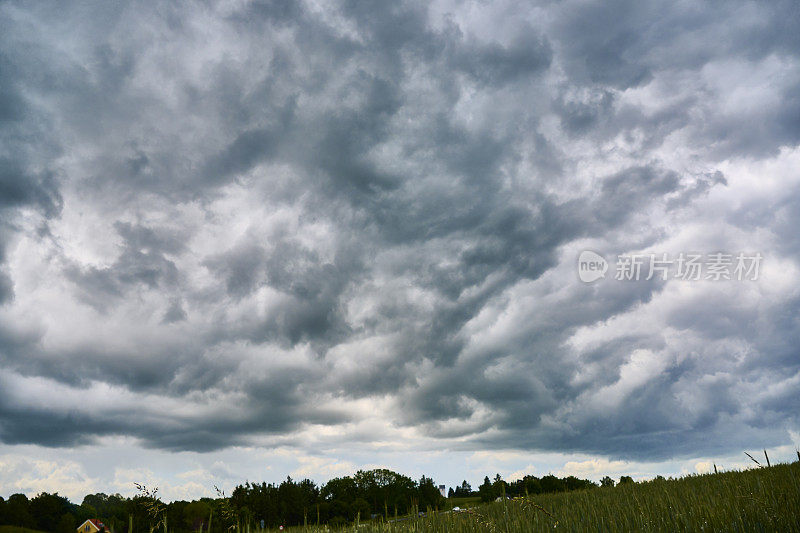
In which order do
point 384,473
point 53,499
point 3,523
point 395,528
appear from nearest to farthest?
point 395,528 → point 3,523 → point 53,499 → point 384,473

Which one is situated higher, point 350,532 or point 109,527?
point 109,527

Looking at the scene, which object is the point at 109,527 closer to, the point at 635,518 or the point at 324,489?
the point at 635,518

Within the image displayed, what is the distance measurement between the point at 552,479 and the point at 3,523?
273 feet

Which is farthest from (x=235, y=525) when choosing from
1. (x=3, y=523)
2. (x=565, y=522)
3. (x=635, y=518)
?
(x=3, y=523)

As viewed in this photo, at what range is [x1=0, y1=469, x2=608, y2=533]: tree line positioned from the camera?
269 inches

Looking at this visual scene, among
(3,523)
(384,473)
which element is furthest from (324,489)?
(3,523)

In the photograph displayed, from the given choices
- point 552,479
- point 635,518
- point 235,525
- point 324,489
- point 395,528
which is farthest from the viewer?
point 324,489

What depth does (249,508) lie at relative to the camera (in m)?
24.4

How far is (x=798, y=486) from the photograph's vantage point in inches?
425

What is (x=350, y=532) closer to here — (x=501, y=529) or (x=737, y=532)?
(x=501, y=529)

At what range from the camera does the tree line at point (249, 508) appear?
682 centimetres

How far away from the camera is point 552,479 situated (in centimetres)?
9381

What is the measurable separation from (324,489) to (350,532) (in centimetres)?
16542

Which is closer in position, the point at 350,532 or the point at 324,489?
the point at 350,532
